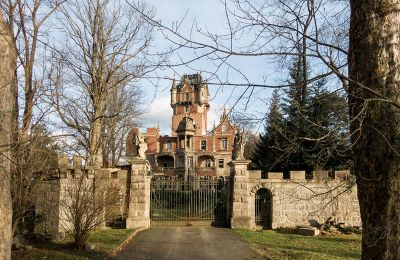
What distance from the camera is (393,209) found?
413 cm

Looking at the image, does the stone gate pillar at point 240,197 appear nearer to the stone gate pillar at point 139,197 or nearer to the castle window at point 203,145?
the stone gate pillar at point 139,197

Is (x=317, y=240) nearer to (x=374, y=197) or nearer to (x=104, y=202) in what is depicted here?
(x=104, y=202)

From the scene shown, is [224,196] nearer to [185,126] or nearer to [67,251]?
[67,251]

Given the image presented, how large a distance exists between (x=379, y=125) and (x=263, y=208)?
16217 mm

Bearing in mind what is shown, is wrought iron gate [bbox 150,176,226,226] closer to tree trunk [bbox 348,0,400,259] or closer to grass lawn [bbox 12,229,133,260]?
grass lawn [bbox 12,229,133,260]

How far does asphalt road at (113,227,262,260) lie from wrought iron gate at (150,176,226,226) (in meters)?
1.90

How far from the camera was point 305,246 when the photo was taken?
563 inches

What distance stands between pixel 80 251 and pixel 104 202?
5.37 feet

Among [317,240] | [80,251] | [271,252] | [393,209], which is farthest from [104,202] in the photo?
[393,209]

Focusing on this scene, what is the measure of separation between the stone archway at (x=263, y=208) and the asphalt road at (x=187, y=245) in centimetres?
301

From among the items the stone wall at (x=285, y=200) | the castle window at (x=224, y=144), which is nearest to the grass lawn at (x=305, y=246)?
the stone wall at (x=285, y=200)

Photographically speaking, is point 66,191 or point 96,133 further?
point 96,133

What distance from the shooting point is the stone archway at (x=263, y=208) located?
1975 centimetres

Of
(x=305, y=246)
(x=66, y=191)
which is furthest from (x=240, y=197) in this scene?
(x=66, y=191)
